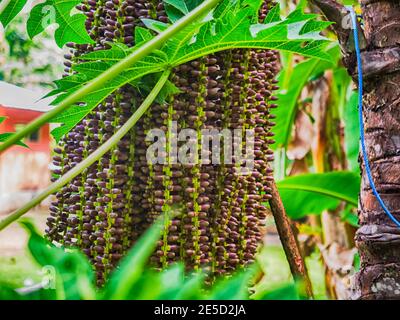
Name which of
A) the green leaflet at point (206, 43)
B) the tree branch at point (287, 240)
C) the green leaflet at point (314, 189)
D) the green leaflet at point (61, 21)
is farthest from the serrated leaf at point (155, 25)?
the green leaflet at point (314, 189)

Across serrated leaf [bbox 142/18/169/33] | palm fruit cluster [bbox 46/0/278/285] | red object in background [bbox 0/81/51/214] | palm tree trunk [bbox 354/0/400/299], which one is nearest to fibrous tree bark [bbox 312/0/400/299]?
palm tree trunk [bbox 354/0/400/299]

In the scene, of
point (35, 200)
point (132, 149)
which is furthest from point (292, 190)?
point (35, 200)

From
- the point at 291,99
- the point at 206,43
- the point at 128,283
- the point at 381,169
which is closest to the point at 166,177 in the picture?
the point at 206,43

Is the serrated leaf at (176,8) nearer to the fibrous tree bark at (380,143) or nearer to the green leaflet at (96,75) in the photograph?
the green leaflet at (96,75)

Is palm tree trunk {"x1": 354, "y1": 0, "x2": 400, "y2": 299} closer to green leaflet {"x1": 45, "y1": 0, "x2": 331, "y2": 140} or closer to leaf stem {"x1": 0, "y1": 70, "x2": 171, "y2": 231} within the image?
green leaflet {"x1": 45, "y1": 0, "x2": 331, "y2": 140}

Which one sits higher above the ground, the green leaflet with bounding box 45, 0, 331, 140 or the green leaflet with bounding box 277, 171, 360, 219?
the green leaflet with bounding box 45, 0, 331, 140

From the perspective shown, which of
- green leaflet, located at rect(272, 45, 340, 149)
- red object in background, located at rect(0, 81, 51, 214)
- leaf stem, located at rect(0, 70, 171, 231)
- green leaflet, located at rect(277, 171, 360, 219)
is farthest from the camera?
green leaflet, located at rect(272, 45, 340, 149)
